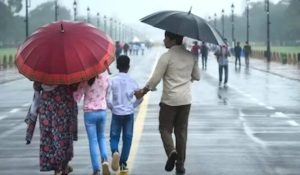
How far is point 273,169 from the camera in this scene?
29.5 ft

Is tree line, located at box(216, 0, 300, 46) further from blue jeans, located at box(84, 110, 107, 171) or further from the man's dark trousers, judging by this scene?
blue jeans, located at box(84, 110, 107, 171)

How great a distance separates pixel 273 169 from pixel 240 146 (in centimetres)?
217

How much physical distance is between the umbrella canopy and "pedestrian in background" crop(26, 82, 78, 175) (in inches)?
53.3

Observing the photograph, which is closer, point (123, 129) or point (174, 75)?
point (174, 75)

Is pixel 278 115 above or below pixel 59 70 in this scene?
below

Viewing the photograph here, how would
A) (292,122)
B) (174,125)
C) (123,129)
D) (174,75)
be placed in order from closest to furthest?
(174,75)
(123,129)
(174,125)
(292,122)

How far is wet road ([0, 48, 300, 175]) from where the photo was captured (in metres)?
9.16

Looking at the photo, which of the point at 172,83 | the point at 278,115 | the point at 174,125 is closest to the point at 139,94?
the point at 172,83

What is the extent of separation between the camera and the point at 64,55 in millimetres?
7250

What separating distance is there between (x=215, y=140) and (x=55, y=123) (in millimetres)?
4802

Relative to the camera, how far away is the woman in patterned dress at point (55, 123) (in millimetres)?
7602

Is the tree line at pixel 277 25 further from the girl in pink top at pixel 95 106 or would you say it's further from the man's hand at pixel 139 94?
the girl in pink top at pixel 95 106

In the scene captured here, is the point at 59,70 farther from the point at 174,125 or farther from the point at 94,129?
the point at 174,125

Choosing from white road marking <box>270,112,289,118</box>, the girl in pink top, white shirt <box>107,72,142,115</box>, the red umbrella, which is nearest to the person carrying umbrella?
the red umbrella
